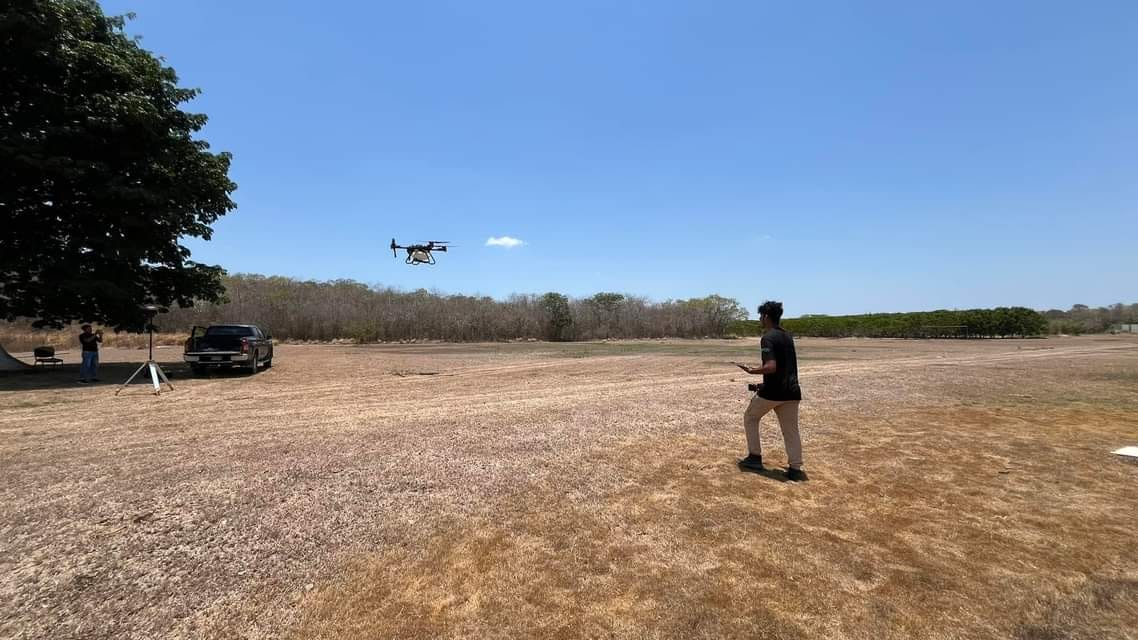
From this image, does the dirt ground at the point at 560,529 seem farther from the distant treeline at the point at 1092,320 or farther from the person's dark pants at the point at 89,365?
the distant treeline at the point at 1092,320

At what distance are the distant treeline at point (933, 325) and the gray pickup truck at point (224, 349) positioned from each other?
4470cm

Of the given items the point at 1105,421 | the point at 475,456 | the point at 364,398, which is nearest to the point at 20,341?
the point at 364,398

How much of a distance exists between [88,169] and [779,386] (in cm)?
1714

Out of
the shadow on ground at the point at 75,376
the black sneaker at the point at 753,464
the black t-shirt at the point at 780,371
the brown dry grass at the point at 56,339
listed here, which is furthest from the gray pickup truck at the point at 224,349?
the brown dry grass at the point at 56,339

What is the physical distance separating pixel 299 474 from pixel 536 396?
6.11 m

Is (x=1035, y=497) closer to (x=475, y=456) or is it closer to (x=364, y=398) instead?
(x=475, y=456)

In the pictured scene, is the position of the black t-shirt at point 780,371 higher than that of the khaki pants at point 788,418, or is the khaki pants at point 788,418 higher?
the black t-shirt at point 780,371

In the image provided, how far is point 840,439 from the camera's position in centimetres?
702

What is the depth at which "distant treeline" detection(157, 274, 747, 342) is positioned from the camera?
4828 cm

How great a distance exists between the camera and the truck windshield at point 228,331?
52.9 feet

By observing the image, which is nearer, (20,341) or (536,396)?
(536,396)

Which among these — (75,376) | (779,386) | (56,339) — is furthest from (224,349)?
(56,339)

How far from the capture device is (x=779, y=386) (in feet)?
16.9

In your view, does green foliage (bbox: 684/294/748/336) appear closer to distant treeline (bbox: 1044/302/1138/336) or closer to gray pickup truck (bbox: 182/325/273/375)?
distant treeline (bbox: 1044/302/1138/336)
